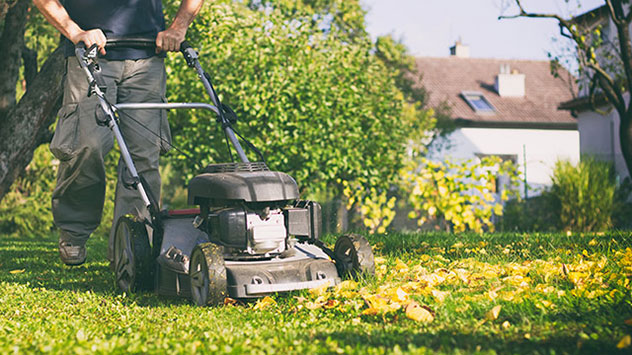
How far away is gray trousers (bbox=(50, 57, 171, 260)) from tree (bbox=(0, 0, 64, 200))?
3.58m

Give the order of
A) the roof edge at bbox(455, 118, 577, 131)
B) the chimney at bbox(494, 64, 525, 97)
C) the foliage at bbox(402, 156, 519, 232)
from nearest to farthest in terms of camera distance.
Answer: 1. the foliage at bbox(402, 156, 519, 232)
2. the roof edge at bbox(455, 118, 577, 131)
3. the chimney at bbox(494, 64, 525, 97)

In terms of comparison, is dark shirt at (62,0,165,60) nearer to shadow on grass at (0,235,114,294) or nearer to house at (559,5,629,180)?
shadow on grass at (0,235,114,294)

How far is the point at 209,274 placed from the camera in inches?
131

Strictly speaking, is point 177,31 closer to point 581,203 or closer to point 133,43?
point 133,43

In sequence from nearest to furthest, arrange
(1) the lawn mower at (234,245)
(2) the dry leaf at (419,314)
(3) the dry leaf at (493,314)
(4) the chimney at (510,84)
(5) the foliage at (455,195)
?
(3) the dry leaf at (493,314) < (2) the dry leaf at (419,314) < (1) the lawn mower at (234,245) < (5) the foliage at (455,195) < (4) the chimney at (510,84)

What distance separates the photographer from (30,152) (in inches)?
345

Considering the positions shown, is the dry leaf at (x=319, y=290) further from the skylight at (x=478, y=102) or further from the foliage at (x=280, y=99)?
the skylight at (x=478, y=102)

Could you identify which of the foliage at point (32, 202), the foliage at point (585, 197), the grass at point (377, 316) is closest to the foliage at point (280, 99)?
the foliage at point (585, 197)

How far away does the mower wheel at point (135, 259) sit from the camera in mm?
3895

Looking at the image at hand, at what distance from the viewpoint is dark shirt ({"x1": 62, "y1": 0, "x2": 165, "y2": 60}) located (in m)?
4.68

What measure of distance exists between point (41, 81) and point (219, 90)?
5.49 metres

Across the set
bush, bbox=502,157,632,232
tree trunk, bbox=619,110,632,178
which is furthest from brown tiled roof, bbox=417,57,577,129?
tree trunk, bbox=619,110,632,178

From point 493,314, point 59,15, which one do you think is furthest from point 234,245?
point 59,15

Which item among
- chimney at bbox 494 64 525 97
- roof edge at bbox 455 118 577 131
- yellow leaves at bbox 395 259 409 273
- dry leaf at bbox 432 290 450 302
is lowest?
dry leaf at bbox 432 290 450 302
